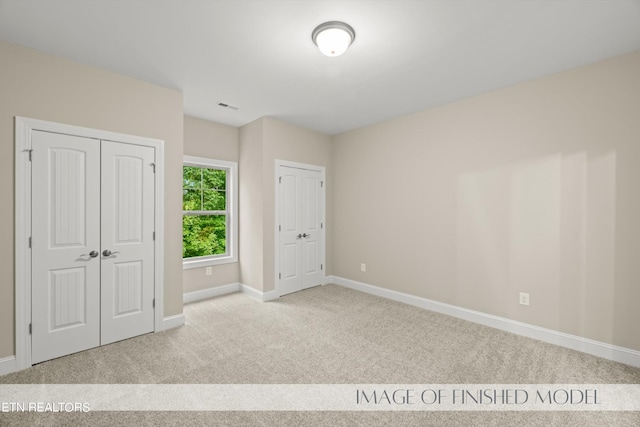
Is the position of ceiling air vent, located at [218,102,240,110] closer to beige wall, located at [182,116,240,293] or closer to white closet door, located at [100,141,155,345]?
beige wall, located at [182,116,240,293]

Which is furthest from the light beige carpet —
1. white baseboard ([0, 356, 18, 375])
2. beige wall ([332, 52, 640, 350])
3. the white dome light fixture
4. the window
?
the white dome light fixture

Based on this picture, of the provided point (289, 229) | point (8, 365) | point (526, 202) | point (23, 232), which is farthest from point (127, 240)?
point (526, 202)

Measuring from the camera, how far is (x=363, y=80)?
3053 mm

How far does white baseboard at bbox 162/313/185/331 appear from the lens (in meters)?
3.17

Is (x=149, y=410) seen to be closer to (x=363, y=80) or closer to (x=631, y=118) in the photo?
(x=363, y=80)

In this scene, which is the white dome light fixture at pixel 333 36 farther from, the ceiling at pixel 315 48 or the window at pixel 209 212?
the window at pixel 209 212

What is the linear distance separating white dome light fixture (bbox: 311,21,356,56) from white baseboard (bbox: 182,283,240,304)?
12.0 ft

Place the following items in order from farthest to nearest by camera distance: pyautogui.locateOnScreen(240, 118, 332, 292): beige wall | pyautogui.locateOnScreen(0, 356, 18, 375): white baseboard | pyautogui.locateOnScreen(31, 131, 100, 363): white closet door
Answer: pyautogui.locateOnScreen(240, 118, 332, 292): beige wall → pyautogui.locateOnScreen(31, 131, 100, 363): white closet door → pyautogui.locateOnScreen(0, 356, 18, 375): white baseboard

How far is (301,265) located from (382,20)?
361 centimetres

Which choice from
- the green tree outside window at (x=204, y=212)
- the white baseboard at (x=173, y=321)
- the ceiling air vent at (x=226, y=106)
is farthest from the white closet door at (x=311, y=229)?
the white baseboard at (x=173, y=321)

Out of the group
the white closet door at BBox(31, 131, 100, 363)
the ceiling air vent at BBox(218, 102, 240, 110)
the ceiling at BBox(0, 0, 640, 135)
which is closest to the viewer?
the ceiling at BBox(0, 0, 640, 135)

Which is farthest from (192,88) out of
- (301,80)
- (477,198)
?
(477,198)

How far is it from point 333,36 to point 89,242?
2898mm

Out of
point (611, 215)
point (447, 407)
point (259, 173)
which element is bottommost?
point (447, 407)
